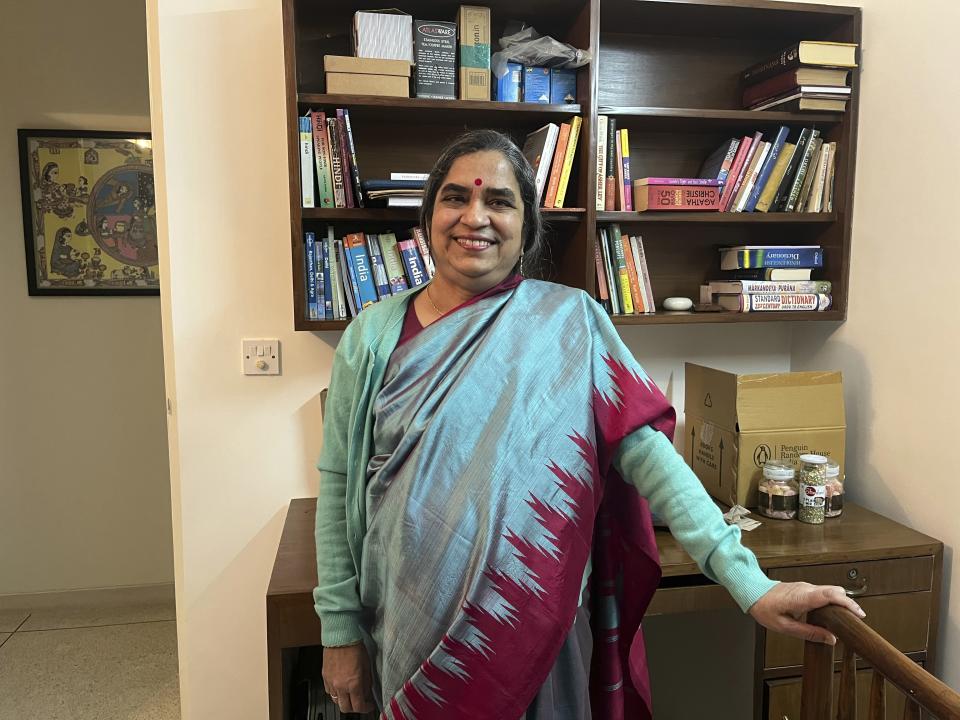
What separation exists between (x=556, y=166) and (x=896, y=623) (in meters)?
1.39

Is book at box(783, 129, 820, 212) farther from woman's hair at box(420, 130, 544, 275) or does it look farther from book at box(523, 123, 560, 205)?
woman's hair at box(420, 130, 544, 275)

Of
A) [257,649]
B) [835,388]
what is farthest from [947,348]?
[257,649]

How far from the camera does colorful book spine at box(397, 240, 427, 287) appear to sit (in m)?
1.84

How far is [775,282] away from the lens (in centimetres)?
201

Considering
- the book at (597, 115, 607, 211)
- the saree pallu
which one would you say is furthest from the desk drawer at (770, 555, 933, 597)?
the book at (597, 115, 607, 211)

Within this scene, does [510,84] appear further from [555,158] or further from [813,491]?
[813,491]

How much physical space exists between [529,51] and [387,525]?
50.8 inches

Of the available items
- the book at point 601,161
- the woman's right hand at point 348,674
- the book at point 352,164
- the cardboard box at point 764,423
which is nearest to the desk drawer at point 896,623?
the cardboard box at point 764,423

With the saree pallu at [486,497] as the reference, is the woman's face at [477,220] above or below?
above

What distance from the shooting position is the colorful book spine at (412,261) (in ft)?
6.04

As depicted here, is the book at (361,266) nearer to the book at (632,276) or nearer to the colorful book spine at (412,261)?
the colorful book spine at (412,261)

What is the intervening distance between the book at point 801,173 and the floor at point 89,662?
98.9 inches

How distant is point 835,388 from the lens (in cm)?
189

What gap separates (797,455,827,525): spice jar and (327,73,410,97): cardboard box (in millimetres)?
1404
